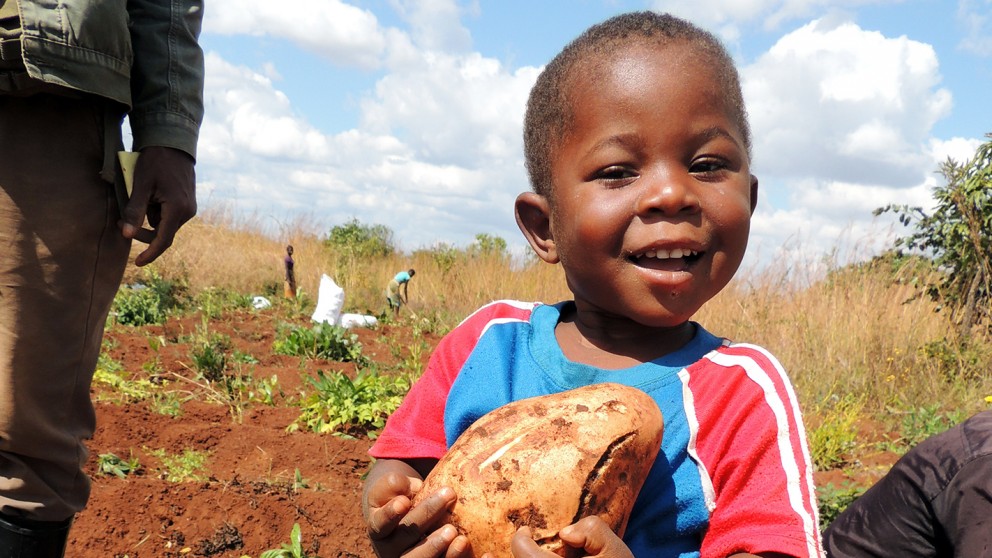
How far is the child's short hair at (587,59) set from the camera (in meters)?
1.58

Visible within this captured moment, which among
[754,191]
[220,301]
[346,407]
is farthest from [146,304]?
[754,191]

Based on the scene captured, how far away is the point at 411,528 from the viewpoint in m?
1.36

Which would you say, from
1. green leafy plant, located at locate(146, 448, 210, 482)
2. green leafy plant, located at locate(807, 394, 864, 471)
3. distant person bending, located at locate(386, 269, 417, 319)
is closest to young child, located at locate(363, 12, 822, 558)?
green leafy plant, located at locate(146, 448, 210, 482)

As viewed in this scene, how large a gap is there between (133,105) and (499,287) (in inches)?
326

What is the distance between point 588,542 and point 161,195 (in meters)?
1.73

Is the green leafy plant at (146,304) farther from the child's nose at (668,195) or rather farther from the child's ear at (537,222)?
the child's nose at (668,195)

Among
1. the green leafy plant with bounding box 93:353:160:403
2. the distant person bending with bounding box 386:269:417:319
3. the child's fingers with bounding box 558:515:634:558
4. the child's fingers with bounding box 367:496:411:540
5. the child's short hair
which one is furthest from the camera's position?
the distant person bending with bounding box 386:269:417:319

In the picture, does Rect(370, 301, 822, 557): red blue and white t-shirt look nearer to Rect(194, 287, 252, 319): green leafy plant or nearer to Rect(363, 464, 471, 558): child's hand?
Rect(363, 464, 471, 558): child's hand

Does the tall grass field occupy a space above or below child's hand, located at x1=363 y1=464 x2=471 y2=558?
above

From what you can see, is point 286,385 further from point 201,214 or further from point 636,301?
point 201,214

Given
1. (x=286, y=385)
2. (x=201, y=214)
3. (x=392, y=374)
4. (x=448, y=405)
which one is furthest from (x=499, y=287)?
(x=448, y=405)

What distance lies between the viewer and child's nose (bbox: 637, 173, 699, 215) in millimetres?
1455

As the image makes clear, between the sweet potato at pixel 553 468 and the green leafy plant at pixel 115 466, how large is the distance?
2.73 metres

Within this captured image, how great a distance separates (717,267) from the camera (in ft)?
4.98
